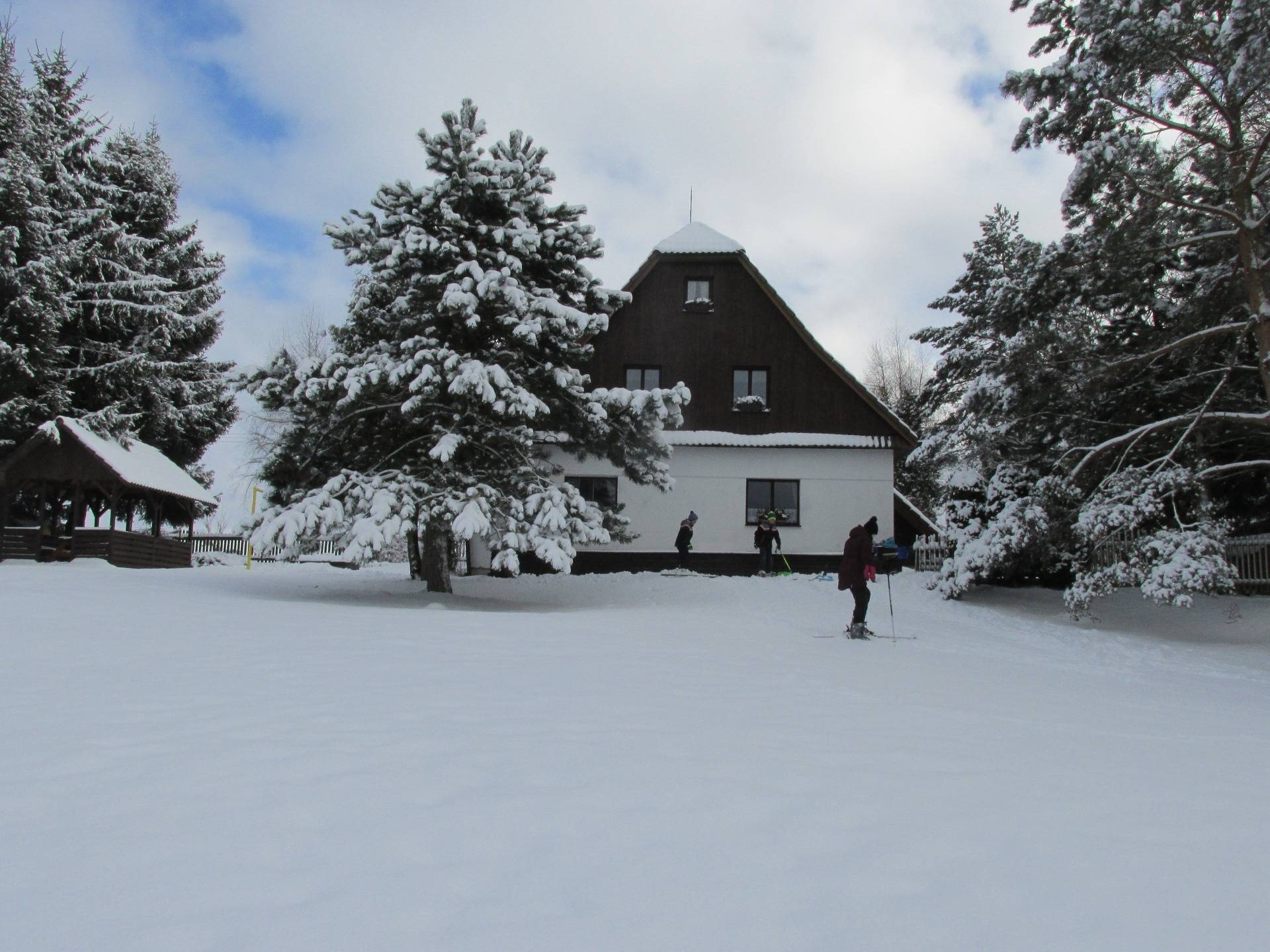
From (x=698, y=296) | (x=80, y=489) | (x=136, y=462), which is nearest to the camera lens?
(x=698, y=296)

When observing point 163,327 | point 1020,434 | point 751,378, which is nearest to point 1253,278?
point 1020,434

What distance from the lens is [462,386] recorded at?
47.7ft

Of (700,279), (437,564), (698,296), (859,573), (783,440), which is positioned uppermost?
(700,279)

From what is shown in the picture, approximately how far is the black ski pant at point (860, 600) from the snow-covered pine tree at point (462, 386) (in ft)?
15.1

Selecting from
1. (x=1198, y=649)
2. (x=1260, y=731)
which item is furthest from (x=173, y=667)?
(x=1198, y=649)

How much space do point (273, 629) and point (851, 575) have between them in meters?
7.59

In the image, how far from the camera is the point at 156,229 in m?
33.4

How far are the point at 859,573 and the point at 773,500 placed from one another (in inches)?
471

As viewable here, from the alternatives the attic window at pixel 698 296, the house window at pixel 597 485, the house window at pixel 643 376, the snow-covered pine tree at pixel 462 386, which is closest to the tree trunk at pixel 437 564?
the snow-covered pine tree at pixel 462 386

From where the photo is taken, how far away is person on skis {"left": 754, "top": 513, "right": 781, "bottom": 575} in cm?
2253

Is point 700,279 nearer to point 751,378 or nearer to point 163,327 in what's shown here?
point 751,378

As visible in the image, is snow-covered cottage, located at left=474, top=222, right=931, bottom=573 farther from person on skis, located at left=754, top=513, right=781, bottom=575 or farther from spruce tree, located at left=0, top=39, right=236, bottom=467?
spruce tree, located at left=0, top=39, right=236, bottom=467

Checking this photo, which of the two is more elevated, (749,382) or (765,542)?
(749,382)

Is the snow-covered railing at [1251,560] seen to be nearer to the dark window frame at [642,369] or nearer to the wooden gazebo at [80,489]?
the dark window frame at [642,369]
